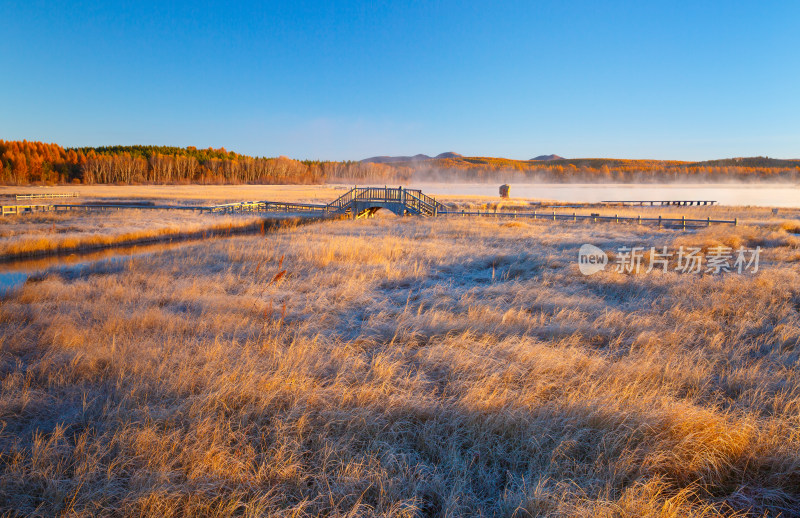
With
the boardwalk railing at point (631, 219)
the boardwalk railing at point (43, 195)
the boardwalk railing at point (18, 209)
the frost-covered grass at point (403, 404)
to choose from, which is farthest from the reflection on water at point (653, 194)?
the frost-covered grass at point (403, 404)

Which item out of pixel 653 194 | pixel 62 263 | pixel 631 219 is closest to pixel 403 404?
pixel 62 263

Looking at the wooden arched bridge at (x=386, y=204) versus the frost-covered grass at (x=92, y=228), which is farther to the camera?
the wooden arched bridge at (x=386, y=204)

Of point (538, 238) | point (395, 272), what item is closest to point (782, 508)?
point (395, 272)

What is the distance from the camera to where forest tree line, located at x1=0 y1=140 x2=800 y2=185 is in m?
87.8

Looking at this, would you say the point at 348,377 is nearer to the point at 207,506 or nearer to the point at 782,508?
the point at 207,506

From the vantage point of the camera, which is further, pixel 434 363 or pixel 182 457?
pixel 434 363

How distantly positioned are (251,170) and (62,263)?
345 feet

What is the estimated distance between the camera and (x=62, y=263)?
17484 mm

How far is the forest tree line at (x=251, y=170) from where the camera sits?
87750mm

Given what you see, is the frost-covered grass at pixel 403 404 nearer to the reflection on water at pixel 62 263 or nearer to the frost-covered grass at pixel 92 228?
the reflection on water at pixel 62 263

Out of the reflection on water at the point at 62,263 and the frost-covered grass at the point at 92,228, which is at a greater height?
the frost-covered grass at the point at 92,228

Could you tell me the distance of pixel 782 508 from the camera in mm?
3453

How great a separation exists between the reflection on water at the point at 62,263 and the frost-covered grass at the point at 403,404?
6281 millimetres

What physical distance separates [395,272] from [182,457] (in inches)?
363
